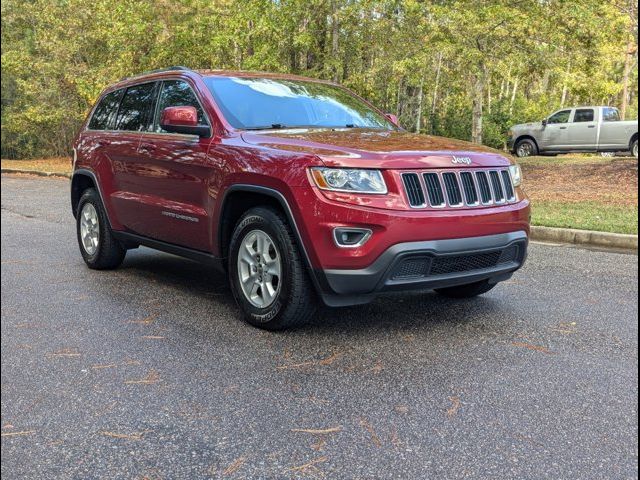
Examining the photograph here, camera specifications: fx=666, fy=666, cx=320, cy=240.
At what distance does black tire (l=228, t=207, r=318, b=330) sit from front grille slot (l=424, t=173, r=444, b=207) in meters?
0.90

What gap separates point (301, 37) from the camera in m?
15.8

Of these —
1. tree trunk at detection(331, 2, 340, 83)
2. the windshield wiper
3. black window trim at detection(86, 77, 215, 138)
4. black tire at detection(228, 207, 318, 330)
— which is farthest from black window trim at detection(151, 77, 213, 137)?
tree trunk at detection(331, 2, 340, 83)

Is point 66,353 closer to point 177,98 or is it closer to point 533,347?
point 177,98

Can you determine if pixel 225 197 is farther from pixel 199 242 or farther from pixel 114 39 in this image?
pixel 114 39

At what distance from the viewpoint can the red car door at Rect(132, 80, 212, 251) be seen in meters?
4.93

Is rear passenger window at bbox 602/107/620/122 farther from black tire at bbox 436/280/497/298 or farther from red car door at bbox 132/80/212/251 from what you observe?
red car door at bbox 132/80/212/251

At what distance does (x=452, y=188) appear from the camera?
13.9 ft

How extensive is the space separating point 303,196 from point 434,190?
0.82m

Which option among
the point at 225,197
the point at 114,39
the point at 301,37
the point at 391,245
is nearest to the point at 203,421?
the point at 391,245

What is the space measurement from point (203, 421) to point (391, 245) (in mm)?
1529

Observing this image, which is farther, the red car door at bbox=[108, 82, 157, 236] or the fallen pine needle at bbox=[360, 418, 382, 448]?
the red car door at bbox=[108, 82, 157, 236]

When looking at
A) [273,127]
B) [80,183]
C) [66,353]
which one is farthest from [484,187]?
[80,183]

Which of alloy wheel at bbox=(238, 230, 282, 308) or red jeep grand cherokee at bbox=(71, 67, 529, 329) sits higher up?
red jeep grand cherokee at bbox=(71, 67, 529, 329)

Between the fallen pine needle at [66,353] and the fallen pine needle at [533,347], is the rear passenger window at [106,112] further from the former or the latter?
the fallen pine needle at [533,347]
